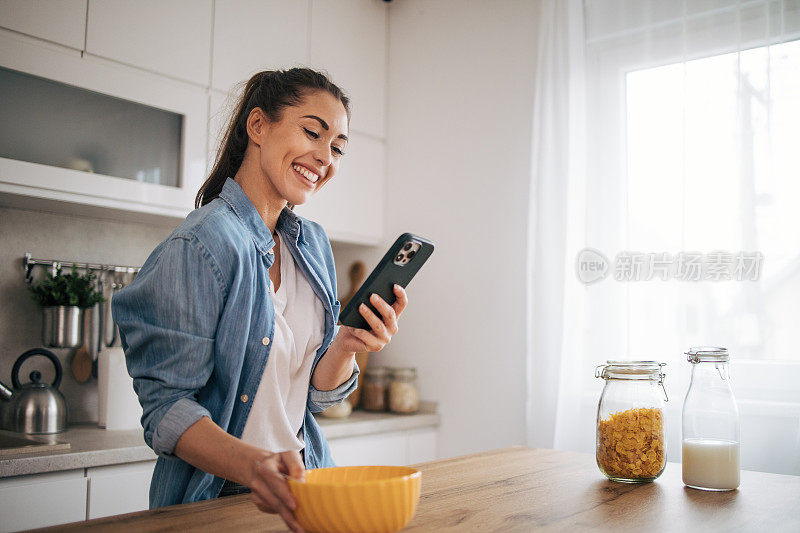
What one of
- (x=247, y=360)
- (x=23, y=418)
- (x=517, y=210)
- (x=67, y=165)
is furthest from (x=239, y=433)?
(x=517, y=210)

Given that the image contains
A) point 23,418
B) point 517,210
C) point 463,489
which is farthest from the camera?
point 517,210

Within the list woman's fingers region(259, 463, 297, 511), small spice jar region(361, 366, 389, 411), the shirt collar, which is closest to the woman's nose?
the shirt collar

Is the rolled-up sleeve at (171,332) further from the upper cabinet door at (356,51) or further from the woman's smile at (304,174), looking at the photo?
the upper cabinet door at (356,51)

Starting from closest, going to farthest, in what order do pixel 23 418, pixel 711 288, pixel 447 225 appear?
pixel 23 418
pixel 711 288
pixel 447 225

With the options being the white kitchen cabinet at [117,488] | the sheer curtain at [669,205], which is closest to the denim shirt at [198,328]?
the white kitchen cabinet at [117,488]

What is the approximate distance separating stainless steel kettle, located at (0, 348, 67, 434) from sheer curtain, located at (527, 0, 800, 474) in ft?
4.96

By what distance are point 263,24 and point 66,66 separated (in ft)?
2.56

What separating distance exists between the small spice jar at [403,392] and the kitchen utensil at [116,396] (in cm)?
101

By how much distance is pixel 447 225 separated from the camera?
279 cm

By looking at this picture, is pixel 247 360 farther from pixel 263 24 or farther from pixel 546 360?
pixel 263 24

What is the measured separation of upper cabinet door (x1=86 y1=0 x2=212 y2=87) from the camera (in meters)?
2.01

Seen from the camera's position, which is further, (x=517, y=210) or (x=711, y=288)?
(x=517, y=210)

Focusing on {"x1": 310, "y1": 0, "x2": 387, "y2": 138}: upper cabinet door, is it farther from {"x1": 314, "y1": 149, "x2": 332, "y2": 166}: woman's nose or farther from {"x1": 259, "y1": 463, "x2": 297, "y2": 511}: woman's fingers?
{"x1": 259, "y1": 463, "x2": 297, "y2": 511}: woman's fingers

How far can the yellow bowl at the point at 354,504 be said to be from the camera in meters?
0.65
